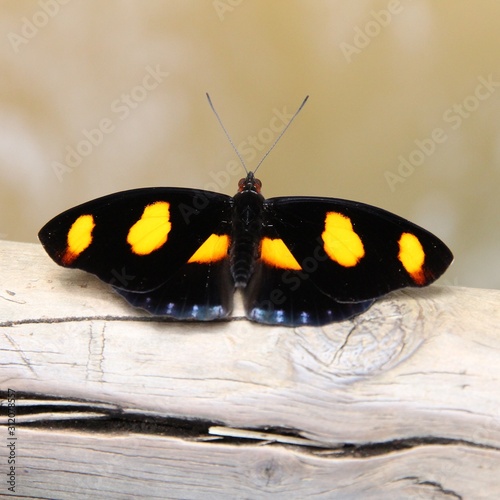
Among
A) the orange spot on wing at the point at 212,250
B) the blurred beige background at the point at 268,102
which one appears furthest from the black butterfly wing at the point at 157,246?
the blurred beige background at the point at 268,102

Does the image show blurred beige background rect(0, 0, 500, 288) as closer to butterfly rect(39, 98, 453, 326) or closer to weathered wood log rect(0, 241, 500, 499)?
butterfly rect(39, 98, 453, 326)

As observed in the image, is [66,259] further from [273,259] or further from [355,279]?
[355,279]

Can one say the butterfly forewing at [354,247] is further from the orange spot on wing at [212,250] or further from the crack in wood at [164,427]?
the crack in wood at [164,427]

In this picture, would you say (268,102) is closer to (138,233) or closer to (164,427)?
(138,233)

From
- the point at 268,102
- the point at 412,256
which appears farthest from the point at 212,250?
the point at 268,102

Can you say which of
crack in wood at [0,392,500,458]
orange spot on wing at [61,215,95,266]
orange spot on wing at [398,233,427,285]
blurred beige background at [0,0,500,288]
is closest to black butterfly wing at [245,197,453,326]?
orange spot on wing at [398,233,427,285]

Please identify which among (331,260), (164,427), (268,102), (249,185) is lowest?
(164,427)

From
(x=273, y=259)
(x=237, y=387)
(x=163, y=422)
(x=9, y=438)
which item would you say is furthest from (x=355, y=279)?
(x=9, y=438)
